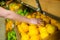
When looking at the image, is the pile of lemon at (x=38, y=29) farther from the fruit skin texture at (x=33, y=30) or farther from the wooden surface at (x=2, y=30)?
the wooden surface at (x=2, y=30)

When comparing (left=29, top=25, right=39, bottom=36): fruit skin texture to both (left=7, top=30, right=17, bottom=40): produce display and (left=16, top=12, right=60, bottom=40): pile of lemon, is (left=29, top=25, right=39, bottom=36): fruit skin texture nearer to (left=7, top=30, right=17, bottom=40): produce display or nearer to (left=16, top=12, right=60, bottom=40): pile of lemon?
(left=16, top=12, right=60, bottom=40): pile of lemon

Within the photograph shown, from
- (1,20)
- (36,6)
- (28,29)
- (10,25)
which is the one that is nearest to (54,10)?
(36,6)

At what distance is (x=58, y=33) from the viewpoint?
1.74 m

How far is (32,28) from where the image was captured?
219cm

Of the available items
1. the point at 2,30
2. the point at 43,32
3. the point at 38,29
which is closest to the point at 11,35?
the point at 2,30

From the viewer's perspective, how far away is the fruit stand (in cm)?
182

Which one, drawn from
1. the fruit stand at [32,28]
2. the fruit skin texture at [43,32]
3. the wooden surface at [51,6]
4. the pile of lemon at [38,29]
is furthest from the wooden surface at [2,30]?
the wooden surface at [51,6]

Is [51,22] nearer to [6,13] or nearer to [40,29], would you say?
[40,29]

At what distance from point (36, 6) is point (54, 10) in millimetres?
336

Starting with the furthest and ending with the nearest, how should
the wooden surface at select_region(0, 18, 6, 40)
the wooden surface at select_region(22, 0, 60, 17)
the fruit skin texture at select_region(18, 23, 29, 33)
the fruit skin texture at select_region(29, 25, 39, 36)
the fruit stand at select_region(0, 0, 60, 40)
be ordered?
the wooden surface at select_region(0, 18, 6, 40) < the fruit skin texture at select_region(18, 23, 29, 33) < the fruit skin texture at select_region(29, 25, 39, 36) < the fruit stand at select_region(0, 0, 60, 40) < the wooden surface at select_region(22, 0, 60, 17)

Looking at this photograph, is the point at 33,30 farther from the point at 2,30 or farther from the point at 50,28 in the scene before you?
the point at 2,30

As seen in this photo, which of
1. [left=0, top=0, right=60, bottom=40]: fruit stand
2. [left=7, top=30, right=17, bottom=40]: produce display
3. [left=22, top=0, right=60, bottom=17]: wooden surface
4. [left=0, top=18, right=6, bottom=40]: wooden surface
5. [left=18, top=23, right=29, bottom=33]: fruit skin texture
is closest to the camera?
[left=22, top=0, right=60, bottom=17]: wooden surface

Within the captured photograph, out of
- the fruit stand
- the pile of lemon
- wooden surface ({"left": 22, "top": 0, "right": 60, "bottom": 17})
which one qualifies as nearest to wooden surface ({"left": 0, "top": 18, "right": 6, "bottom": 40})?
the fruit stand

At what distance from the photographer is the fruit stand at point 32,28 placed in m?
1.82
